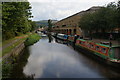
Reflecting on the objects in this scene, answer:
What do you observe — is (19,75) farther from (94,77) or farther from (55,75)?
(94,77)

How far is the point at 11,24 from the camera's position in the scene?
35.8 feet

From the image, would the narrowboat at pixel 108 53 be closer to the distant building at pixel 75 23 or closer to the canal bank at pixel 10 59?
the canal bank at pixel 10 59

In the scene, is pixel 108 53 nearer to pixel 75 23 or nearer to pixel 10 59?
pixel 10 59

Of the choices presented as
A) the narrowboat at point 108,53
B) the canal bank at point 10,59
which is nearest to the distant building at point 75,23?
the narrowboat at point 108,53

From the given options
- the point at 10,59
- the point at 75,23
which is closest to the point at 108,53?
the point at 10,59

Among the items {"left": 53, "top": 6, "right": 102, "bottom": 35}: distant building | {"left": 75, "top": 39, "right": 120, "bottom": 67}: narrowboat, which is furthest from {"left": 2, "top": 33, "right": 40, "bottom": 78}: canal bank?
{"left": 53, "top": 6, "right": 102, "bottom": 35}: distant building

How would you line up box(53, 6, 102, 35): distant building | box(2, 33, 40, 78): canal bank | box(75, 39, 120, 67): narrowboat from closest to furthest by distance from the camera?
box(2, 33, 40, 78): canal bank < box(75, 39, 120, 67): narrowboat < box(53, 6, 102, 35): distant building

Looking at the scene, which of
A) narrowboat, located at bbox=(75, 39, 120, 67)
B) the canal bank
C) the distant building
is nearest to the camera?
the canal bank

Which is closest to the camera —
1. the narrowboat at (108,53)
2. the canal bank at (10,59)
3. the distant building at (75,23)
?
the canal bank at (10,59)

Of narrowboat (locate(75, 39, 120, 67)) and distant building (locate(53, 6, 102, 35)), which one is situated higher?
distant building (locate(53, 6, 102, 35))

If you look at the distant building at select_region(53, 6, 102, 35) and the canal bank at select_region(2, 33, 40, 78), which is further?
the distant building at select_region(53, 6, 102, 35)

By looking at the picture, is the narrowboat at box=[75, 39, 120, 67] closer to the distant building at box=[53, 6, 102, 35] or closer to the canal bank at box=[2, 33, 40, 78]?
the canal bank at box=[2, 33, 40, 78]

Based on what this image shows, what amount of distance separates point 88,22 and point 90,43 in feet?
43.7

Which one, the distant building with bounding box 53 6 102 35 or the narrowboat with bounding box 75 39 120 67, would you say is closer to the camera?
the narrowboat with bounding box 75 39 120 67
